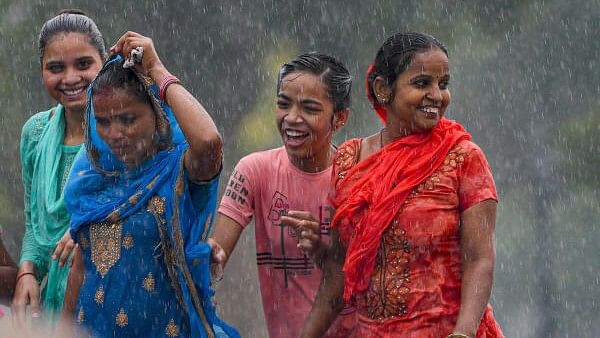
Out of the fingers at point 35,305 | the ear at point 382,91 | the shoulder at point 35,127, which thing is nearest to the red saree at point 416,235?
the ear at point 382,91

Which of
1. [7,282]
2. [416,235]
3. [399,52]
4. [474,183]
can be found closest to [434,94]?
[399,52]

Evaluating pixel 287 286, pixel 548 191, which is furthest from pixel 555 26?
pixel 287 286

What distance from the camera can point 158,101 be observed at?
5.50 metres

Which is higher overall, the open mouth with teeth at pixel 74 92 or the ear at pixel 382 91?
the open mouth with teeth at pixel 74 92

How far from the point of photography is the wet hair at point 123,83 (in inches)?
217

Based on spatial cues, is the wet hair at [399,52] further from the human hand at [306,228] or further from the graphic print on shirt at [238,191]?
the graphic print on shirt at [238,191]

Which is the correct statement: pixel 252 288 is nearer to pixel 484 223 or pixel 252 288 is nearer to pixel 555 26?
pixel 555 26

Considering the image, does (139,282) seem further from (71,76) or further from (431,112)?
(71,76)

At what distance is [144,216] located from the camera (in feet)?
17.8

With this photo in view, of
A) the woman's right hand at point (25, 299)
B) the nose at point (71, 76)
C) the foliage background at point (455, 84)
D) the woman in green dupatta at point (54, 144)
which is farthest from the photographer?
the foliage background at point (455, 84)

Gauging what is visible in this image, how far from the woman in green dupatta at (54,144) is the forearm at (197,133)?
4.13 ft

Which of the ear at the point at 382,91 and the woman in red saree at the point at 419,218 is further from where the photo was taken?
the ear at the point at 382,91

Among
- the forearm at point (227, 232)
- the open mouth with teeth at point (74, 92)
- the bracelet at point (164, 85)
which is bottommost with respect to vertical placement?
the forearm at point (227, 232)

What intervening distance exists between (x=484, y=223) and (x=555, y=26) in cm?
831
